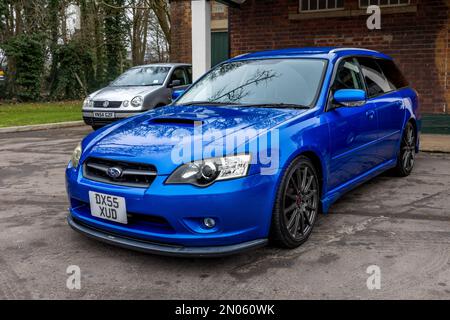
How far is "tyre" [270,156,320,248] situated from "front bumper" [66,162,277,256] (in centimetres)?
12

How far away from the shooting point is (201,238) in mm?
3242

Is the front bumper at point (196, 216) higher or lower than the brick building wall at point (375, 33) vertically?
lower

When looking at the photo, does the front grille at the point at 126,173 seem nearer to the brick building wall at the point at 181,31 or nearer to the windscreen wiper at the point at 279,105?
the windscreen wiper at the point at 279,105

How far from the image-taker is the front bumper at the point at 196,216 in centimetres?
320

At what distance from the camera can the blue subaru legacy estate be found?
10.7 feet

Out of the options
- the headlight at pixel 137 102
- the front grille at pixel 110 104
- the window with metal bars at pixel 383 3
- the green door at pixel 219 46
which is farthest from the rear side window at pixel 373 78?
the green door at pixel 219 46

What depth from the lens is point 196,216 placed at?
321 cm

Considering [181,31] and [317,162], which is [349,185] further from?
[181,31]

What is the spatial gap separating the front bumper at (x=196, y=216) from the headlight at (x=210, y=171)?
0.04 metres

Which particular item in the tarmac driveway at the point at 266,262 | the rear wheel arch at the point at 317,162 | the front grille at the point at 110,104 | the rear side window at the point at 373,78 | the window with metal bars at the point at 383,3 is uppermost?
the window with metal bars at the point at 383,3

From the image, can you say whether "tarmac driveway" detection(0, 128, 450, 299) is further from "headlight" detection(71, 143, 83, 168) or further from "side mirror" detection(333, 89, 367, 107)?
"side mirror" detection(333, 89, 367, 107)

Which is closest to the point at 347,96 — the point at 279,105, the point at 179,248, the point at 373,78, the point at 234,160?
the point at 279,105

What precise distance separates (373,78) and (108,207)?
133 inches

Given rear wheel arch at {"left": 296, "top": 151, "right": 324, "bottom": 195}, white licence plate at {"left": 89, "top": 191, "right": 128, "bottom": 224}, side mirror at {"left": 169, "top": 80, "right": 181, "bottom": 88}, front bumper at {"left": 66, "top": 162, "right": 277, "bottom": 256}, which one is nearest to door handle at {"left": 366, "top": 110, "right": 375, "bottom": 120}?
rear wheel arch at {"left": 296, "top": 151, "right": 324, "bottom": 195}
